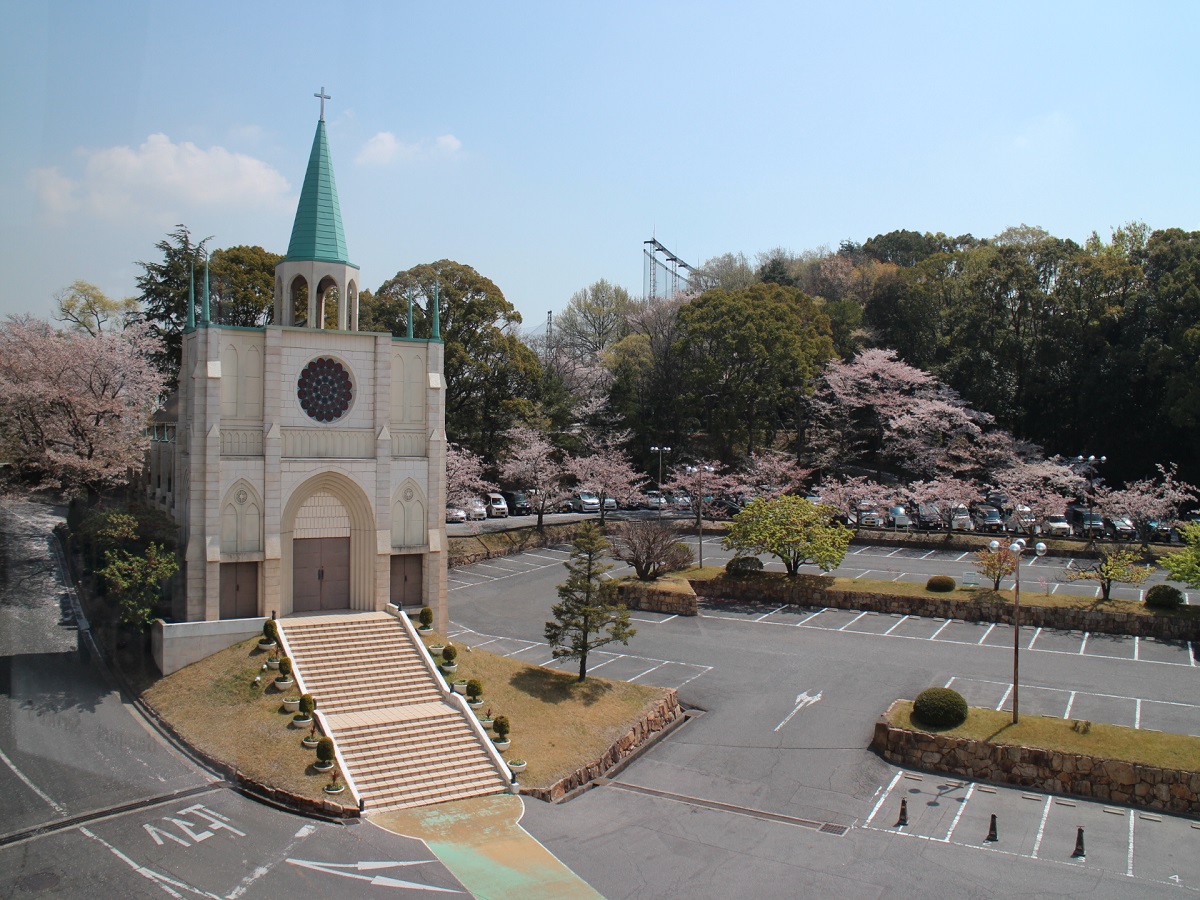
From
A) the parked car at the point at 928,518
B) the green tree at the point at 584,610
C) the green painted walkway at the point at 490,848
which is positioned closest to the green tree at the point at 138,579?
the green painted walkway at the point at 490,848

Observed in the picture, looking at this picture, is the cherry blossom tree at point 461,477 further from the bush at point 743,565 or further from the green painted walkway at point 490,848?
the green painted walkway at point 490,848

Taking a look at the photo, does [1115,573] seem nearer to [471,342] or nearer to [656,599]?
[656,599]

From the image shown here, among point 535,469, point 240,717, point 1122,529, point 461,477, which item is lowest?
point 240,717

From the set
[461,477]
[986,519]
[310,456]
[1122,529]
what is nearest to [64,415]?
[310,456]

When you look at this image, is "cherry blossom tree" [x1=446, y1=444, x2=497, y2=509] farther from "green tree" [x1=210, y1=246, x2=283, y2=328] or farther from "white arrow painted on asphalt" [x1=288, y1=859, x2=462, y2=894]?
"white arrow painted on asphalt" [x1=288, y1=859, x2=462, y2=894]

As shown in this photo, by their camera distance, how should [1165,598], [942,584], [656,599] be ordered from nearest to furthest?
[1165,598], [942,584], [656,599]

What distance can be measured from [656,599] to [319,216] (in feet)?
64.4

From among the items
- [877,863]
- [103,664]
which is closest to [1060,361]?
[877,863]

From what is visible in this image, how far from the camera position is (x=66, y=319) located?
1999 inches

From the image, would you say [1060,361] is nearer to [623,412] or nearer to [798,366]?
[798,366]

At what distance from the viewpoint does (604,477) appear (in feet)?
174

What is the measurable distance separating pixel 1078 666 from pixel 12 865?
95.2 feet

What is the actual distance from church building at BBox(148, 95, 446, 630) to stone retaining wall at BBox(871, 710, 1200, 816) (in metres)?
14.3

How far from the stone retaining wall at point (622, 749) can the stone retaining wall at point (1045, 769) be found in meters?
5.63
